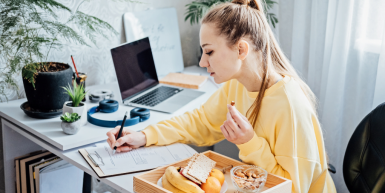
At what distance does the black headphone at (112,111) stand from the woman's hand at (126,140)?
0.13 m

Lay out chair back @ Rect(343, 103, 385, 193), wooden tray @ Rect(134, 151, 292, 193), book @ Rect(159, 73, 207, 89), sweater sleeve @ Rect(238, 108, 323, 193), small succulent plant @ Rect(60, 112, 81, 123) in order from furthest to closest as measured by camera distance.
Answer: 1. book @ Rect(159, 73, 207, 89)
2. small succulent plant @ Rect(60, 112, 81, 123)
3. chair back @ Rect(343, 103, 385, 193)
4. sweater sleeve @ Rect(238, 108, 323, 193)
5. wooden tray @ Rect(134, 151, 292, 193)

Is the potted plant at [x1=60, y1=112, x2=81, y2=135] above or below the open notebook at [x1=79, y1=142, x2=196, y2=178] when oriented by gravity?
above

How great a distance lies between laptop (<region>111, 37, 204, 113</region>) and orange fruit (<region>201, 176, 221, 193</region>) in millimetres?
592

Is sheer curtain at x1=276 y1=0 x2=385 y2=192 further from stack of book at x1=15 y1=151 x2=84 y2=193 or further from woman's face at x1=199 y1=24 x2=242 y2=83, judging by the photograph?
stack of book at x1=15 y1=151 x2=84 y2=193

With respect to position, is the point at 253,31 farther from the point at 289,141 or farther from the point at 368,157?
the point at 368,157

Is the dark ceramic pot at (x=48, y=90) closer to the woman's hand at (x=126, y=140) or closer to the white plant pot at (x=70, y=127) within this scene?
the white plant pot at (x=70, y=127)

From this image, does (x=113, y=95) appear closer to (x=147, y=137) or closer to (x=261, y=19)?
(x=147, y=137)

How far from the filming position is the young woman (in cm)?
95

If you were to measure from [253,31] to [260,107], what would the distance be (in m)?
0.23

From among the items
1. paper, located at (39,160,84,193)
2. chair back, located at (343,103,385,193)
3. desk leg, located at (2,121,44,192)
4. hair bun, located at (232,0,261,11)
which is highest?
hair bun, located at (232,0,261,11)

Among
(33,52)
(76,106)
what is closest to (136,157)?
(76,106)

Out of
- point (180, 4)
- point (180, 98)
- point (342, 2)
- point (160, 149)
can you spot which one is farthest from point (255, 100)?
point (180, 4)

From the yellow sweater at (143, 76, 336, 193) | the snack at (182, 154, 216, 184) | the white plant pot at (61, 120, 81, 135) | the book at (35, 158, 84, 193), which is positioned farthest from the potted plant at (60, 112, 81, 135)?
the snack at (182, 154, 216, 184)

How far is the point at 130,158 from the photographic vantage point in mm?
1054
